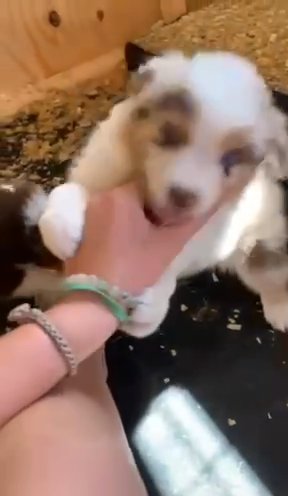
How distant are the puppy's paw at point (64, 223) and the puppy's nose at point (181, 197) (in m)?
0.14

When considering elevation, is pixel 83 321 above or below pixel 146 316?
above

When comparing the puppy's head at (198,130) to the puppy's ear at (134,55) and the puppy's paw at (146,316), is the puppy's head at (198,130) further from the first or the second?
the puppy's ear at (134,55)

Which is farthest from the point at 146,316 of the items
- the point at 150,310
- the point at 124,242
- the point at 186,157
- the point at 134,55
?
the point at 134,55

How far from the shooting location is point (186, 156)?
1165 mm

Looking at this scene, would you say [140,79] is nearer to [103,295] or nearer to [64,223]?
[64,223]

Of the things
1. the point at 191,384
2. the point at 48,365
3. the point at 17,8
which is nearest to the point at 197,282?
the point at 191,384

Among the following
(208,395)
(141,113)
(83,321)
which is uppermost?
(141,113)

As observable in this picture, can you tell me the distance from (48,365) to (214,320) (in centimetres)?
47

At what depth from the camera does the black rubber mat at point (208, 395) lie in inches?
48.7

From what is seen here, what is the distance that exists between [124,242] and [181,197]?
0.11 meters

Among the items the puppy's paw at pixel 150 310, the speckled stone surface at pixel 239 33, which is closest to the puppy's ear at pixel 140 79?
the puppy's paw at pixel 150 310

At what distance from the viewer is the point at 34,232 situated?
1447mm

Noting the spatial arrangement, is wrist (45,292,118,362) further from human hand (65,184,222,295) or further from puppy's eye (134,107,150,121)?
puppy's eye (134,107,150,121)

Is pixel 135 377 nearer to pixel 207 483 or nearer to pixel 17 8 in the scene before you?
pixel 207 483
